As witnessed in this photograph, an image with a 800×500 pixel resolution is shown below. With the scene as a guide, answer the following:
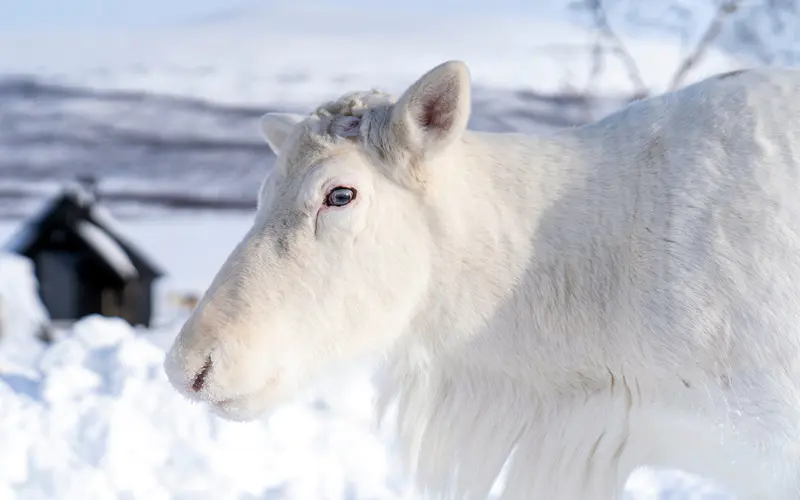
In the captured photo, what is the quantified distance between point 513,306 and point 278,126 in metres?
1.03

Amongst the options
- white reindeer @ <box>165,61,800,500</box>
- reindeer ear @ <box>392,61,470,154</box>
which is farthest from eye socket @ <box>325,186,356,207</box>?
reindeer ear @ <box>392,61,470,154</box>

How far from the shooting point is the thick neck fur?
3037 millimetres

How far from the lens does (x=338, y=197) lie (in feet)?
9.45

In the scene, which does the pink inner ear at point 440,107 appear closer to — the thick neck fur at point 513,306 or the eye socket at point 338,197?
the thick neck fur at point 513,306

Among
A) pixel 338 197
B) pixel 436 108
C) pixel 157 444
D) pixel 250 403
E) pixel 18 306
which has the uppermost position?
pixel 436 108

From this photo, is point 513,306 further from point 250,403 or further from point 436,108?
point 250,403

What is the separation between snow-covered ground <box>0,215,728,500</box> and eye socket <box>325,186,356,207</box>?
1.49 meters

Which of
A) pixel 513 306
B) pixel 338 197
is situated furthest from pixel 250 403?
pixel 513 306

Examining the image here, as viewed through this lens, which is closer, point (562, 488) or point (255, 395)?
point (255, 395)

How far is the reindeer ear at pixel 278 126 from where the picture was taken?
3.33 m

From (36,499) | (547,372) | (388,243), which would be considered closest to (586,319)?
(547,372)

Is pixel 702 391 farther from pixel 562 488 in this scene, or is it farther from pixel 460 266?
pixel 460 266

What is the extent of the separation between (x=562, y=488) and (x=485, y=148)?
1161 mm

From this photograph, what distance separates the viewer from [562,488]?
317 cm
